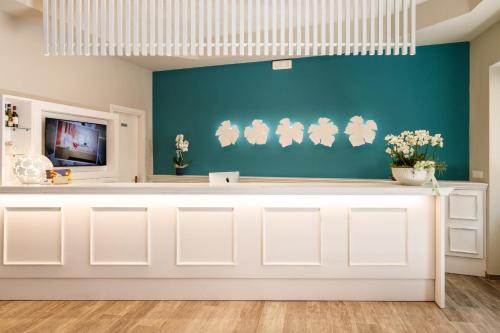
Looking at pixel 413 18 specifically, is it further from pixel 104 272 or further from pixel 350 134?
pixel 104 272

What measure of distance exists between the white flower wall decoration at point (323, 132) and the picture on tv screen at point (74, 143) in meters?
2.96

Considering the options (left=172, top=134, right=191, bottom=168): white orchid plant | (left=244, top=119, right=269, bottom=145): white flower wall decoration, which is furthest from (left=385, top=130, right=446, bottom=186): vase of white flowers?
(left=172, top=134, right=191, bottom=168): white orchid plant

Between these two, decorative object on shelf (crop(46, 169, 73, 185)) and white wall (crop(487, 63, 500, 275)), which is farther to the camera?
white wall (crop(487, 63, 500, 275))

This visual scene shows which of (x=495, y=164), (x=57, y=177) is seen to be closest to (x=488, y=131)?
(x=495, y=164)

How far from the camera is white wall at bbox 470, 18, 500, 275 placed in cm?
455

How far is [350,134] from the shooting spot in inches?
227

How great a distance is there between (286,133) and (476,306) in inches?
133

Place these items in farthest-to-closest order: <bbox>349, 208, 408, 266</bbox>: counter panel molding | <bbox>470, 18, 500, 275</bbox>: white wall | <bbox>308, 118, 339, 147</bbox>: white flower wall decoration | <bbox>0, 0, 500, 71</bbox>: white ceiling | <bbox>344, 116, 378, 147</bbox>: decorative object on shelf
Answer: <bbox>308, 118, 339, 147</bbox>: white flower wall decoration < <bbox>344, 116, 378, 147</bbox>: decorative object on shelf < <bbox>470, 18, 500, 275</bbox>: white wall < <bbox>0, 0, 500, 71</bbox>: white ceiling < <bbox>349, 208, 408, 266</bbox>: counter panel molding

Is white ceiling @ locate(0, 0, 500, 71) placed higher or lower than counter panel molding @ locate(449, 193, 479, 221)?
higher

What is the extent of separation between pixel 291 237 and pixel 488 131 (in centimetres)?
271

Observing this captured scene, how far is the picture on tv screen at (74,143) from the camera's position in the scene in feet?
15.6

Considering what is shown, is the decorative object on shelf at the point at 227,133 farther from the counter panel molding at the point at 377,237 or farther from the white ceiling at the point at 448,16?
the counter panel molding at the point at 377,237

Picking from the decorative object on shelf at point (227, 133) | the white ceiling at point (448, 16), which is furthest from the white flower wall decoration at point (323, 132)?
the white ceiling at point (448, 16)

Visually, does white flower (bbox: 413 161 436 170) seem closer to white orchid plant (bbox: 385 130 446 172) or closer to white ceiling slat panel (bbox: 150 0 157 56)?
white orchid plant (bbox: 385 130 446 172)
